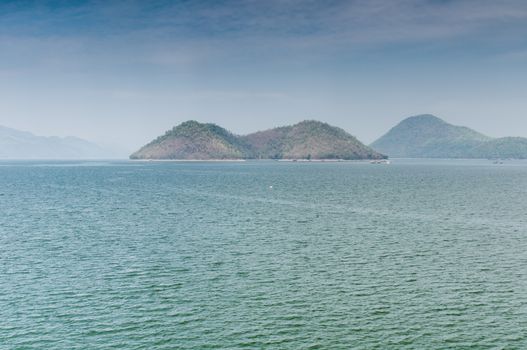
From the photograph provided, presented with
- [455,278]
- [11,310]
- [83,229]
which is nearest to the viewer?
[11,310]

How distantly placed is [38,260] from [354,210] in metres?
82.0

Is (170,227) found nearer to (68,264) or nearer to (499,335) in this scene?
(68,264)

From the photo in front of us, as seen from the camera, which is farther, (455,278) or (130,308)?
(455,278)

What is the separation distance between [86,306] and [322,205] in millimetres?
97935

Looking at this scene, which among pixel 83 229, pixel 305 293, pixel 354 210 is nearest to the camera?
pixel 305 293

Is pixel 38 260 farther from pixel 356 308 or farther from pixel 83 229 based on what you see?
pixel 356 308

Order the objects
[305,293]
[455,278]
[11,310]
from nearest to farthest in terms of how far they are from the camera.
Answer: [11,310] → [305,293] → [455,278]

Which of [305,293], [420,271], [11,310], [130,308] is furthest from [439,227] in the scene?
[11,310]

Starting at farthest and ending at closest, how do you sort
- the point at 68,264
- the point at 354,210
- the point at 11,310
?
the point at 354,210 < the point at 68,264 < the point at 11,310

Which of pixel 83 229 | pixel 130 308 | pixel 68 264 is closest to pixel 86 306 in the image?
pixel 130 308

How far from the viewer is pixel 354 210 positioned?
126 metres

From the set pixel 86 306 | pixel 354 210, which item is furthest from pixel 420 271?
pixel 354 210

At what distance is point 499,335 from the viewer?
4200 centimetres

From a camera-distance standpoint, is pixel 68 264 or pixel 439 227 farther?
pixel 439 227
